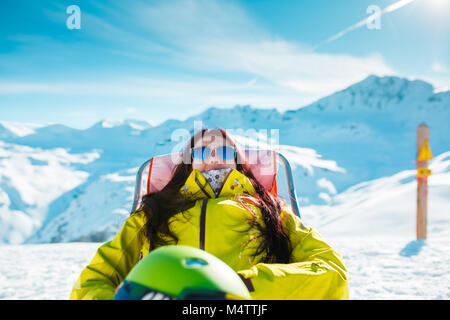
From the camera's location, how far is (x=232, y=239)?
161 cm

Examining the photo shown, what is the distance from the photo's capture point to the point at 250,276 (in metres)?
1.21

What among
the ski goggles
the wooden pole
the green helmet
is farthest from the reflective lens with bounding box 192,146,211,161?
the wooden pole

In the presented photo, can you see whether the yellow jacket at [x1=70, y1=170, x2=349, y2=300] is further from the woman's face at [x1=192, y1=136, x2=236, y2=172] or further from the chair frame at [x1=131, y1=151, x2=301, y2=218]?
the chair frame at [x1=131, y1=151, x2=301, y2=218]

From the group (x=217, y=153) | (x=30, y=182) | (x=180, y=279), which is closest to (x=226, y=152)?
(x=217, y=153)

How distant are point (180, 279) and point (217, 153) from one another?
1.39 m

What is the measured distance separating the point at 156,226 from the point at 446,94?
12667cm

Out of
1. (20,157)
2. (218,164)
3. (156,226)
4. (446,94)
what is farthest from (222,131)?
(20,157)

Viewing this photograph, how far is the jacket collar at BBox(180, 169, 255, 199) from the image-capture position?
1.92 metres

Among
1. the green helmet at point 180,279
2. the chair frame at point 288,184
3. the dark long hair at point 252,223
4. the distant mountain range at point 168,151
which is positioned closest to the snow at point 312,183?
the chair frame at point 288,184

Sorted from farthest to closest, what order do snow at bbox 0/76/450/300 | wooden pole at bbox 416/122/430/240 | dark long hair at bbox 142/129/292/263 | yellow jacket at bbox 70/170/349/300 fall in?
wooden pole at bbox 416/122/430/240
snow at bbox 0/76/450/300
dark long hair at bbox 142/129/292/263
yellow jacket at bbox 70/170/349/300

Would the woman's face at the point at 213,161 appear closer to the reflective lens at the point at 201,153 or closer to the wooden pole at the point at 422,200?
the reflective lens at the point at 201,153

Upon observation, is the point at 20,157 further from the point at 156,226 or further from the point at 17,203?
the point at 156,226

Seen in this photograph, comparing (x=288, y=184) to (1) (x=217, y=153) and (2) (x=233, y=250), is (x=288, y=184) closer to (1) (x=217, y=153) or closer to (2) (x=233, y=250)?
(1) (x=217, y=153)
